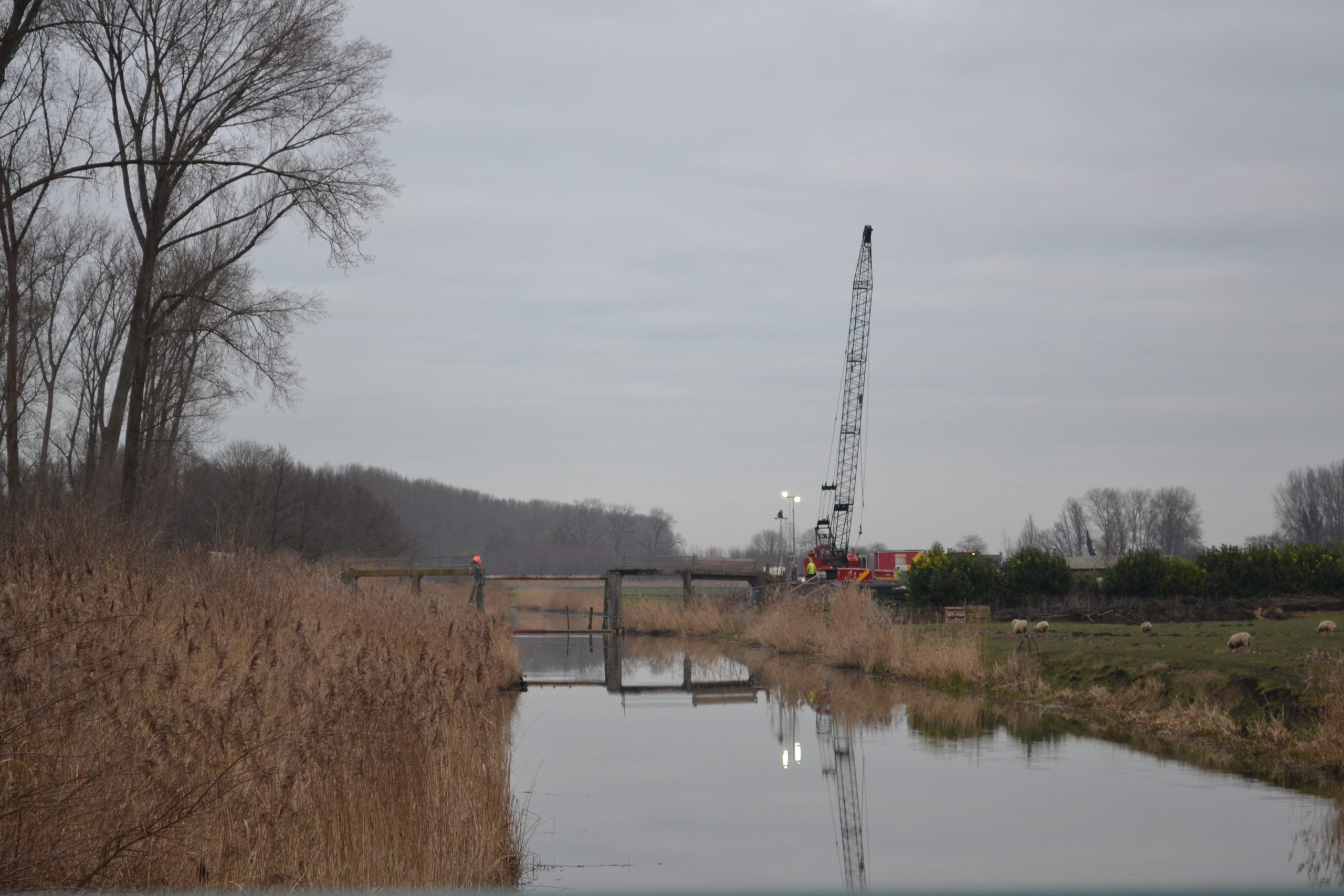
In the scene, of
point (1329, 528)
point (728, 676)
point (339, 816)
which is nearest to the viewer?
point (339, 816)

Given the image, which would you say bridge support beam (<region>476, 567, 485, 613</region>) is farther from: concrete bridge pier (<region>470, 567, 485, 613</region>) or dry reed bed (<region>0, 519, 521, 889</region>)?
dry reed bed (<region>0, 519, 521, 889</region>)

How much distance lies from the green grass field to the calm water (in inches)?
61.0

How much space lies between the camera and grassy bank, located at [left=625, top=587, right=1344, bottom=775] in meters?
14.4

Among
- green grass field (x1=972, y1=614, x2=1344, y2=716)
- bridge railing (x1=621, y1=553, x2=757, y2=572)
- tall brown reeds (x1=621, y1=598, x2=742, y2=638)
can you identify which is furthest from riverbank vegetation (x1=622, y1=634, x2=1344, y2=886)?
bridge railing (x1=621, y1=553, x2=757, y2=572)

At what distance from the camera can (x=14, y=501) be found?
16.2 m

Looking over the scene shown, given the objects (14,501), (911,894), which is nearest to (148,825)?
(911,894)

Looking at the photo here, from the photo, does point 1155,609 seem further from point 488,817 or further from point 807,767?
point 488,817

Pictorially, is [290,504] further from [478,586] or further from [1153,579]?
[1153,579]

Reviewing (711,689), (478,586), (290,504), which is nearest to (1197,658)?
(711,689)

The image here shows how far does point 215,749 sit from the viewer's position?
7.84 meters

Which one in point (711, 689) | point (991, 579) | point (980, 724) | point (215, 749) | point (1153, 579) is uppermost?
point (1153, 579)

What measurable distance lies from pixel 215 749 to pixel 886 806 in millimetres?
7107

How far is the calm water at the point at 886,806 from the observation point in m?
9.70

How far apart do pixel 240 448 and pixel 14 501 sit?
7171 cm
